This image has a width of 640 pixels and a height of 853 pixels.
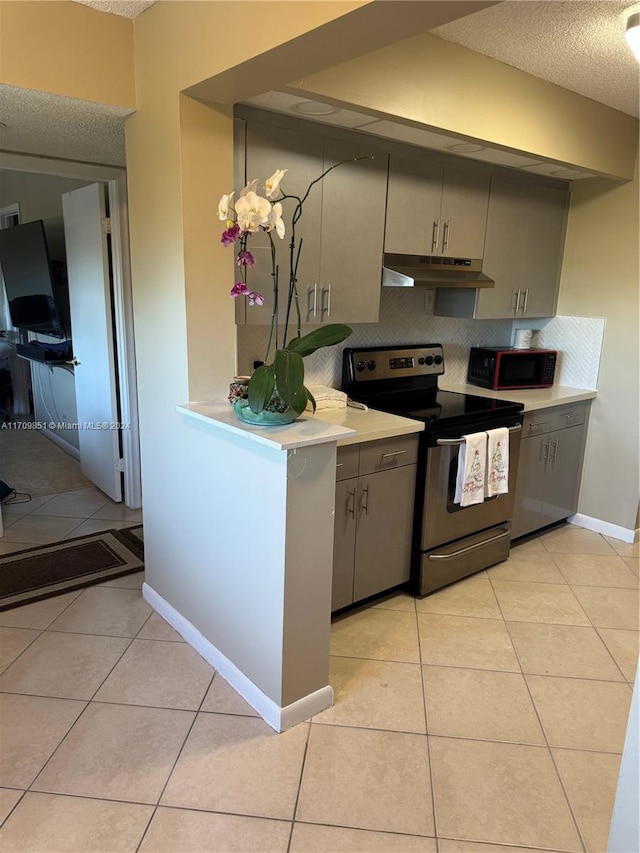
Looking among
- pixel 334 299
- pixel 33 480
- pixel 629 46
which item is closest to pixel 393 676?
pixel 334 299

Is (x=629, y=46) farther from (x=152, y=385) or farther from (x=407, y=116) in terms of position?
Result: (x=152, y=385)

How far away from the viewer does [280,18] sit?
5.24 ft

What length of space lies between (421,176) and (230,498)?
1879mm

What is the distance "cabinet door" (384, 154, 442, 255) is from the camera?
2855 mm

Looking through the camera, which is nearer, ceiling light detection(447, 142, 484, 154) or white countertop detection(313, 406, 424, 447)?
white countertop detection(313, 406, 424, 447)

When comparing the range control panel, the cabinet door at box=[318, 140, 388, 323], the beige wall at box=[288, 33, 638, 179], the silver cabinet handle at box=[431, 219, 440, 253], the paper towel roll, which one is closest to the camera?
the beige wall at box=[288, 33, 638, 179]

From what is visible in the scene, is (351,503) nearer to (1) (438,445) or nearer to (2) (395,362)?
(1) (438,445)

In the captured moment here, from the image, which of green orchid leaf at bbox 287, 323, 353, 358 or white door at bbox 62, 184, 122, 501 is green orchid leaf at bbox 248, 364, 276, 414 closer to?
green orchid leaf at bbox 287, 323, 353, 358

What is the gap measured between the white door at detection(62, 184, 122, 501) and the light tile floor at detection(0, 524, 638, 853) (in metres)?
1.40

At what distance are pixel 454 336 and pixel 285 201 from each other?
1.70 m

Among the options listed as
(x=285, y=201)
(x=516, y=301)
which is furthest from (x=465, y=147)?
(x=516, y=301)

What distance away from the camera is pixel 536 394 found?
3.63 m

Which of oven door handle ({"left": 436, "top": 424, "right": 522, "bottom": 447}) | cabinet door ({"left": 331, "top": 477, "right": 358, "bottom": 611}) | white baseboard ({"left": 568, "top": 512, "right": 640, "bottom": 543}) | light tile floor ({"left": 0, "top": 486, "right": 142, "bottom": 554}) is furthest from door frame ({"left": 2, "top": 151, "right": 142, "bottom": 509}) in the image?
white baseboard ({"left": 568, "top": 512, "right": 640, "bottom": 543})

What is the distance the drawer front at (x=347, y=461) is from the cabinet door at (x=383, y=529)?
0.25ft
